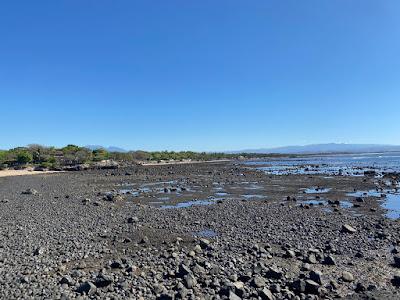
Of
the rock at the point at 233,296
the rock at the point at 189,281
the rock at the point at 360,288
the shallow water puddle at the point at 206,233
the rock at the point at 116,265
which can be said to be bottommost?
the rock at the point at 360,288

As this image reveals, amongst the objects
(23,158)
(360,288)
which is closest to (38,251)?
(360,288)

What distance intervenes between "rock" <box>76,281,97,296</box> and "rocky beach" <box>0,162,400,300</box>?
1.1 inches

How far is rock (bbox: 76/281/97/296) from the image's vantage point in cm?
1018

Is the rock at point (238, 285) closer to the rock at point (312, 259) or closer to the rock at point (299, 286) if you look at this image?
the rock at point (299, 286)

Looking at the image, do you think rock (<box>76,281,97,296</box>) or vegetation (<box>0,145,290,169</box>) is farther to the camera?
vegetation (<box>0,145,290,169</box>)

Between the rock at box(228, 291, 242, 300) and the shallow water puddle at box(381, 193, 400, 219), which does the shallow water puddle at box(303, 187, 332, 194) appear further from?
the rock at box(228, 291, 242, 300)

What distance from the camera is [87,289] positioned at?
1026 centimetres

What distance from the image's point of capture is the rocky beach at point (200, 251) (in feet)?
34.4

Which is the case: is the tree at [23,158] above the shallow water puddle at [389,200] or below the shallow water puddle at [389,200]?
above

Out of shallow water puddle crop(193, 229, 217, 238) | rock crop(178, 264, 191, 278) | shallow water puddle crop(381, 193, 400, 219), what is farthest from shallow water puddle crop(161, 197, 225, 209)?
rock crop(178, 264, 191, 278)

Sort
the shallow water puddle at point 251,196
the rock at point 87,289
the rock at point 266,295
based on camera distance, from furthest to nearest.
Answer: the shallow water puddle at point 251,196 → the rock at point 87,289 → the rock at point 266,295

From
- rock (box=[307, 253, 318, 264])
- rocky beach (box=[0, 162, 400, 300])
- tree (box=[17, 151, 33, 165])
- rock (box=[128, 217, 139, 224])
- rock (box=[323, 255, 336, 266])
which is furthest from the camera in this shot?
tree (box=[17, 151, 33, 165])

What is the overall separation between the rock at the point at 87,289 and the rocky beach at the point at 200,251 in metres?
0.03

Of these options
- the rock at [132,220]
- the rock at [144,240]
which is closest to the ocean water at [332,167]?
the rock at [132,220]
